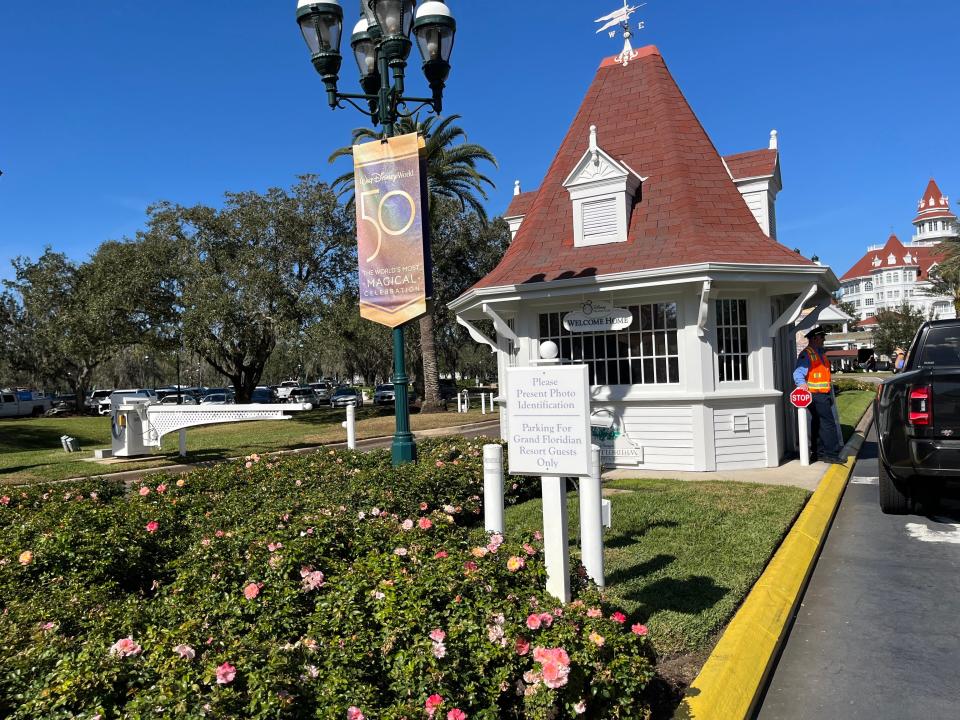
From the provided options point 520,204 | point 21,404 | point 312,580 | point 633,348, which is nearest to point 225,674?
point 312,580

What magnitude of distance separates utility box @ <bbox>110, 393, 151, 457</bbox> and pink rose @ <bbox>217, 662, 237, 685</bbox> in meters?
14.5

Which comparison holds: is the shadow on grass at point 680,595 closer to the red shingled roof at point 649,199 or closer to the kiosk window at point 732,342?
the red shingled roof at point 649,199

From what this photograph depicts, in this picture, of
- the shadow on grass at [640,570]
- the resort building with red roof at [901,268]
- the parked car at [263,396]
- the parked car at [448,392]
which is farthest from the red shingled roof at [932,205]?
the shadow on grass at [640,570]

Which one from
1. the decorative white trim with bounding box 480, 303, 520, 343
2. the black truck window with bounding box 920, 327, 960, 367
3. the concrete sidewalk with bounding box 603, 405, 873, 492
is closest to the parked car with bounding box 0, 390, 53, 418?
the decorative white trim with bounding box 480, 303, 520, 343

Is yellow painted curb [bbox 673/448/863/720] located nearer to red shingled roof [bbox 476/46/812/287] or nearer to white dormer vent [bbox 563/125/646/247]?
red shingled roof [bbox 476/46/812/287]

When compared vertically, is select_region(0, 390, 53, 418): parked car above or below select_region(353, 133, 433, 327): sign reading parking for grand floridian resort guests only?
below

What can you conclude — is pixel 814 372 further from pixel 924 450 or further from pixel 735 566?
pixel 735 566

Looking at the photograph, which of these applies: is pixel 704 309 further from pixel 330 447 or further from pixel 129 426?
pixel 129 426

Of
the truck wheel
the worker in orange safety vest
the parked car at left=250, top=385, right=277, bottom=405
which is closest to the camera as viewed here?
the truck wheel

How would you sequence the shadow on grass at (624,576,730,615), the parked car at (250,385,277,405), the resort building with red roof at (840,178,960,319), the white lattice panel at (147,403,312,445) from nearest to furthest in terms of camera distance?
1. the shadow on grass at (624,576,730,615)
2. the white lattice panel at (147,403,312,445)
3. the parked car at (250,385,277,405)
4. the resort building with red roof at (840,178,960,319)

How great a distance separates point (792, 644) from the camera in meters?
4.53

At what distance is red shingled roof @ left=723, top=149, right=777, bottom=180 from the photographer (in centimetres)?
1293

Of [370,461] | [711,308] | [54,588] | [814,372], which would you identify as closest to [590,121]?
[711,308]

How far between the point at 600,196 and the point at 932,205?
14416 centimetres
